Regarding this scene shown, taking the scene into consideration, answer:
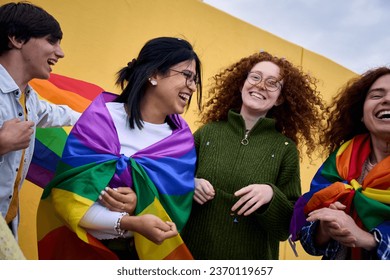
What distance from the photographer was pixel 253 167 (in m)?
2.05

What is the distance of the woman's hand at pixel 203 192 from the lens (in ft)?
6.42

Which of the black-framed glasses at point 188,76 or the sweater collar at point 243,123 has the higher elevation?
the black-framed glasses at point 188,76

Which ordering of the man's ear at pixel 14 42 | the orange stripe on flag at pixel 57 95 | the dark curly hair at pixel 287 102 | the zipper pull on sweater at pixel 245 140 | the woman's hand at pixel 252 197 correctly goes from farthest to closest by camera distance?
1. the orange stripe on flag at pixel 57 95
2. the dark curly hair at pixel 287 102
3. the zipper pull on sweater at pixel 245 140
4. the man's ear at pixel 14 42
5. the woman's hand at pixel 252 197

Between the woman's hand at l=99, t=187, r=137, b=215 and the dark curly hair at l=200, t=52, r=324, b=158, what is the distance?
76 centimetres

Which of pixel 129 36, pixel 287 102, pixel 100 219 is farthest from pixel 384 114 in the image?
pixel 129 36

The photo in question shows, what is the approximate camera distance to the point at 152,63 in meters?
1.99

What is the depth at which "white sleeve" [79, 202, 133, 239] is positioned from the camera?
168 centimetres

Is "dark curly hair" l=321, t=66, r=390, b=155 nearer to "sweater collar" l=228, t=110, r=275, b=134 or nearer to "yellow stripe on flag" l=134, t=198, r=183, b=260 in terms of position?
"sweater collar" l=228, t=110, r=275, b=134

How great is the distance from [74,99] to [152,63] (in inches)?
37.5

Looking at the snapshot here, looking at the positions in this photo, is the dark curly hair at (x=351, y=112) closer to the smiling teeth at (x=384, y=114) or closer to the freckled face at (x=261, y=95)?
the smiling teeth at (x=384, y=114)

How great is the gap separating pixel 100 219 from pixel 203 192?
453 millimetres

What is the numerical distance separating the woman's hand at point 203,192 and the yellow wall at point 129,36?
1521mm

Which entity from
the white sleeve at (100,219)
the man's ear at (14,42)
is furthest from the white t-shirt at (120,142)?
the man's ear at (14,42)

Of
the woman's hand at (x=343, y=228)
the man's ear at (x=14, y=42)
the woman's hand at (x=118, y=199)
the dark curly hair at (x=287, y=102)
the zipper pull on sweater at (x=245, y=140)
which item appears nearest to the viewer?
the woman's hand at (x=343, y=228)
